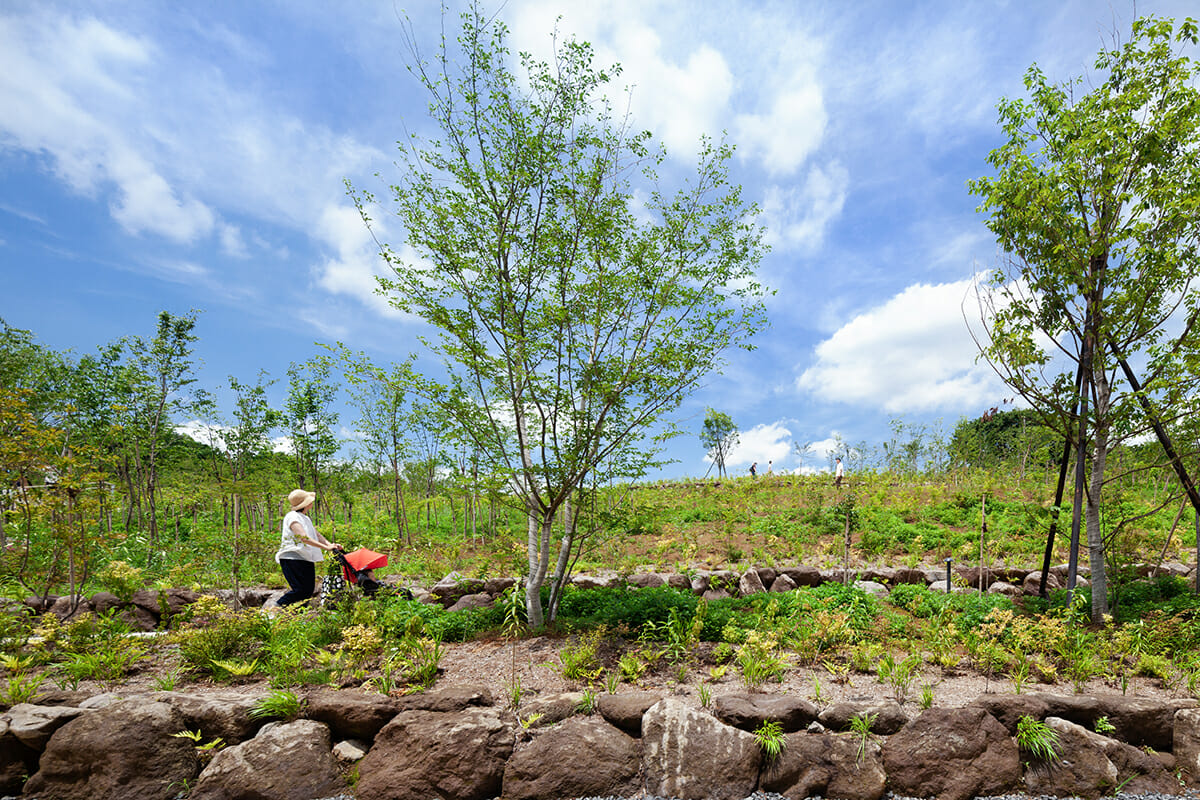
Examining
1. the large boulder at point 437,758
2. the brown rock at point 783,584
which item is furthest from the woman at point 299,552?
the brown rock at point 783,584

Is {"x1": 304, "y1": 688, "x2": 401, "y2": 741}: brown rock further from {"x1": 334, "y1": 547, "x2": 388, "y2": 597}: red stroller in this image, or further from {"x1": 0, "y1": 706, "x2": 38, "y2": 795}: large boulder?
{"x1": 334, "y1": 547, "x2": 388, "y2": 597}: red stroller

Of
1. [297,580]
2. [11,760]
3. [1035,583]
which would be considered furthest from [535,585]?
[1035,583]

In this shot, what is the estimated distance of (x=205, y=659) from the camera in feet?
16.3

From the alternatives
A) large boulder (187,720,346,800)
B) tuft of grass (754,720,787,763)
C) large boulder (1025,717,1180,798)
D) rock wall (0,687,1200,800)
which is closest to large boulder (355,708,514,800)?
rock wall (0,687,1200,800)

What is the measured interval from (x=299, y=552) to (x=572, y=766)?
4.51 m

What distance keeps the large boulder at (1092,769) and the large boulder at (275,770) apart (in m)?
5.29

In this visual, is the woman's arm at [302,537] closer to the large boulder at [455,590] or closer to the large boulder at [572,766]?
the large boulder at [455,590]

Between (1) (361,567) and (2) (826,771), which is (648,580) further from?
(2) (826,771)

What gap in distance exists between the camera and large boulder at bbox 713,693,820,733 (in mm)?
3975

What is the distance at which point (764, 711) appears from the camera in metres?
3.98

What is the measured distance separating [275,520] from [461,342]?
19835 mm

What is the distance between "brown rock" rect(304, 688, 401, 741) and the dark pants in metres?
2.69

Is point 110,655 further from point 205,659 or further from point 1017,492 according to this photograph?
point 1017,492

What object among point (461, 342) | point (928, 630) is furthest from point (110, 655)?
point (928, 630)
